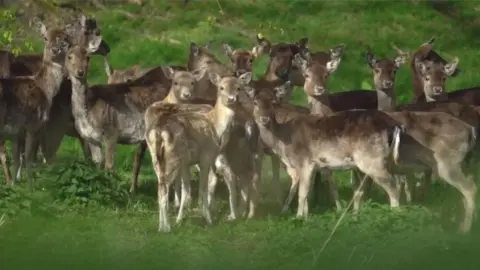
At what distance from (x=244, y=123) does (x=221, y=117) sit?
840mm

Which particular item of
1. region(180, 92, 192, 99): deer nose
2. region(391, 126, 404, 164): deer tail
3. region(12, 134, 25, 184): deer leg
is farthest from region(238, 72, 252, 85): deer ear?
region(12, 134, 25, 184): deer leg

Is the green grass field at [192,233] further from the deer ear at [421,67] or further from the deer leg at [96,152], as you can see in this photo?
the deer ear at [421,67]

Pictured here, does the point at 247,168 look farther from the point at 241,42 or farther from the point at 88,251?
the point at 241,42

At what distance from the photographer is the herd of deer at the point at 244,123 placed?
14.5m

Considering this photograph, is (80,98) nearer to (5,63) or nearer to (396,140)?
(5,63)

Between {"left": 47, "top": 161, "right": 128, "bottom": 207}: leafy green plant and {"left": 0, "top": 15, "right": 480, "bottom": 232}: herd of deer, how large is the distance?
2.72 ft

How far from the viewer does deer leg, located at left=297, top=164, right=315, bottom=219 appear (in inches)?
588

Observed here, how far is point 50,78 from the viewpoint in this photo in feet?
56.6

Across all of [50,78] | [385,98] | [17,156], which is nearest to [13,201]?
[17,156]

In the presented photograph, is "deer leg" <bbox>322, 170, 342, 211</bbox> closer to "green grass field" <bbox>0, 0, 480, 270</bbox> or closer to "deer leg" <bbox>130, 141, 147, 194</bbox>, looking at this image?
"green grass field" <bbox>0, 0, 480, 270</bbox>

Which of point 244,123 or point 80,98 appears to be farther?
point 80,98

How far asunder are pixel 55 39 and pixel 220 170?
3.77 meters

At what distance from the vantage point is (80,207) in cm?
1487

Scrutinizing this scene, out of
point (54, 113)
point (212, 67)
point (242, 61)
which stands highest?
point (242, 61)
